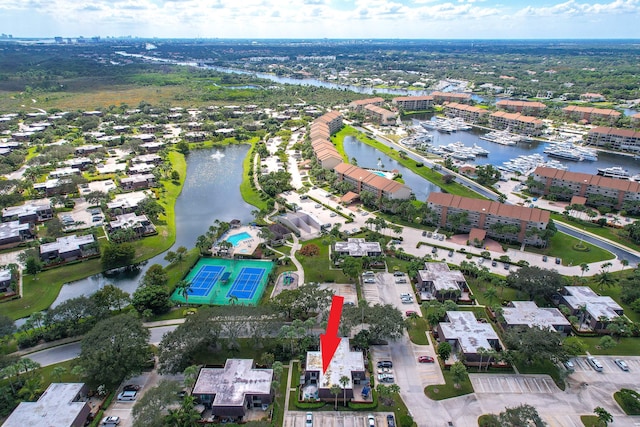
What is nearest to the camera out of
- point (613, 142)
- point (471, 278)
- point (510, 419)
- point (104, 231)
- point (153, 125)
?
point (510, 419)

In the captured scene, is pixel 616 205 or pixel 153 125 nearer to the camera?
pixel 616 205

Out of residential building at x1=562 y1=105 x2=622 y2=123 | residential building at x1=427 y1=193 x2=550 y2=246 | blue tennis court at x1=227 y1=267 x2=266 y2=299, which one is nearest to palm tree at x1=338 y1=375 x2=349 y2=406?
blue tennis court at x1=227 y1=267 x2=266 y2=299

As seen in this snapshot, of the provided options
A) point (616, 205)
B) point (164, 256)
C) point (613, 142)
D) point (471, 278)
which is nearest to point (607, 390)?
point (471, 278)

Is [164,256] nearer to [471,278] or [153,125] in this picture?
[471,278]

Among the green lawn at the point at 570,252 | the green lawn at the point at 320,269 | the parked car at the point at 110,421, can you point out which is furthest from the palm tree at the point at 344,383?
the green lawn at the point at 570,252

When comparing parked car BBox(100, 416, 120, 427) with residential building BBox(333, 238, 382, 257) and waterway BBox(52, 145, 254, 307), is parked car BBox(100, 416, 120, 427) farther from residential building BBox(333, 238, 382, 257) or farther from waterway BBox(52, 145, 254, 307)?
residential building BBox(333, 238, 382, 257)

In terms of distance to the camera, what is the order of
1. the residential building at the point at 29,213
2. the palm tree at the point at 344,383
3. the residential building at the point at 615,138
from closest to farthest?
the palm tree at the point at 344,383 < the residential building at the point at 29,213 < the residential building at the point at 615,138

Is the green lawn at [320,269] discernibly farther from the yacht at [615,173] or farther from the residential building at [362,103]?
the residential building at [362,103]
